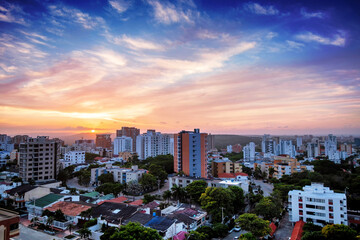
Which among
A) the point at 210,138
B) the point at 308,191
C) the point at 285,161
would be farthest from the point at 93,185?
the point at 210,138

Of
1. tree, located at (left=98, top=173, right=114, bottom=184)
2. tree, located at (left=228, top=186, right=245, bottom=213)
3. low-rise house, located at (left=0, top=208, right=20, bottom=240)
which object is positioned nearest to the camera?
low-rise house, located at (left=0, top=208, right=20, bottom=240)

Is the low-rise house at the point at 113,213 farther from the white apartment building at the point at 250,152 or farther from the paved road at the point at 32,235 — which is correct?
the white apartment building at the point at 250,152

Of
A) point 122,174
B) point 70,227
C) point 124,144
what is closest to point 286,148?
point 124,144

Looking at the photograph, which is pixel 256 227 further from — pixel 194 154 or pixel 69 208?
pixel 194 154

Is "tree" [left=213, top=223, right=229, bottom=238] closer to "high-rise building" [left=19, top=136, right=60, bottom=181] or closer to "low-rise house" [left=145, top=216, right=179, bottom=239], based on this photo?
"low-rise house" [left=145, top=216, right=179, bottom=239]

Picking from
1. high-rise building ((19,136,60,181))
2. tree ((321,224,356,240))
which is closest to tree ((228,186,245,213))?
tree ((321,224,356,240))
